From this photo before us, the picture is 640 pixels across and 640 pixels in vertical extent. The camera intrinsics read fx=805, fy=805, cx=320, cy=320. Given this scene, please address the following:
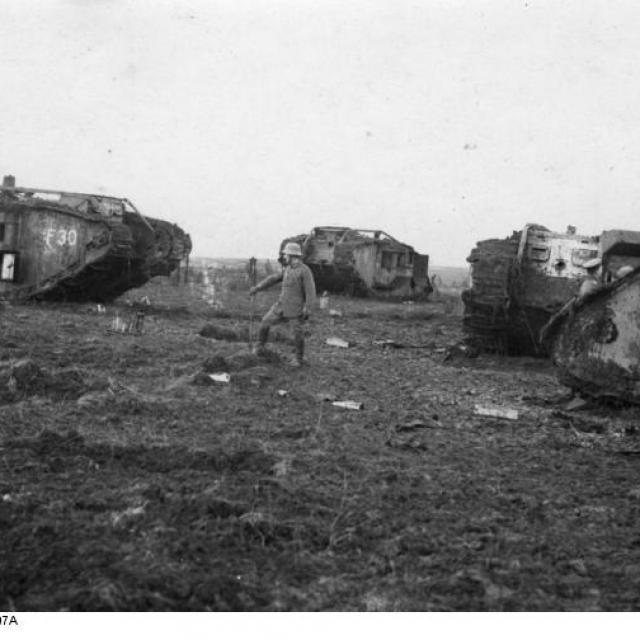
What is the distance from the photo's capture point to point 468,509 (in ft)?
14.4

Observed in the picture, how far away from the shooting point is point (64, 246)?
15.6 meters

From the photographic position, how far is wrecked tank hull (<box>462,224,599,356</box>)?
1117cm

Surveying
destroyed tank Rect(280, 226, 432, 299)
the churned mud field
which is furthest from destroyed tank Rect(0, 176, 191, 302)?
destroyed tank Rect(280, 226, 432, 299)

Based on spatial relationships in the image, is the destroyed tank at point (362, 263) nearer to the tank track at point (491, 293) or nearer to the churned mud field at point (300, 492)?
the tank track at point (491, 293)

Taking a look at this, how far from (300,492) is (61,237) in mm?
12446

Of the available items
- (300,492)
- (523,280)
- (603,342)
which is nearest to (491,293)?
(523,280)

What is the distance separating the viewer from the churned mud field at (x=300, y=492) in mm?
3258

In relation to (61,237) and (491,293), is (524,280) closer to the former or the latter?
(491,293)

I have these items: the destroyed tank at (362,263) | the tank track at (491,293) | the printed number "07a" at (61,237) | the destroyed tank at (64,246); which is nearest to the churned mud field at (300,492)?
the tank track at (491,293)

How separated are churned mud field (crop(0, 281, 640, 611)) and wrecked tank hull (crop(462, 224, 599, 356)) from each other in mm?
2410

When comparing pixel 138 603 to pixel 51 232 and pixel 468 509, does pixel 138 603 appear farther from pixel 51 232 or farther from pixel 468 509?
pixel 51 232

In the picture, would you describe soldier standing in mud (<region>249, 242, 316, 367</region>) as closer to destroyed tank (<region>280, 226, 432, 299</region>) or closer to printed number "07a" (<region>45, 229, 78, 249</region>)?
printed number "07a" (<region>45, 229, 78, 249</region>)

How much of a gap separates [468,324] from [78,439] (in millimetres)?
7461

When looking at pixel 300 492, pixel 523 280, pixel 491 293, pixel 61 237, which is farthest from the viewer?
pixel 61 237
